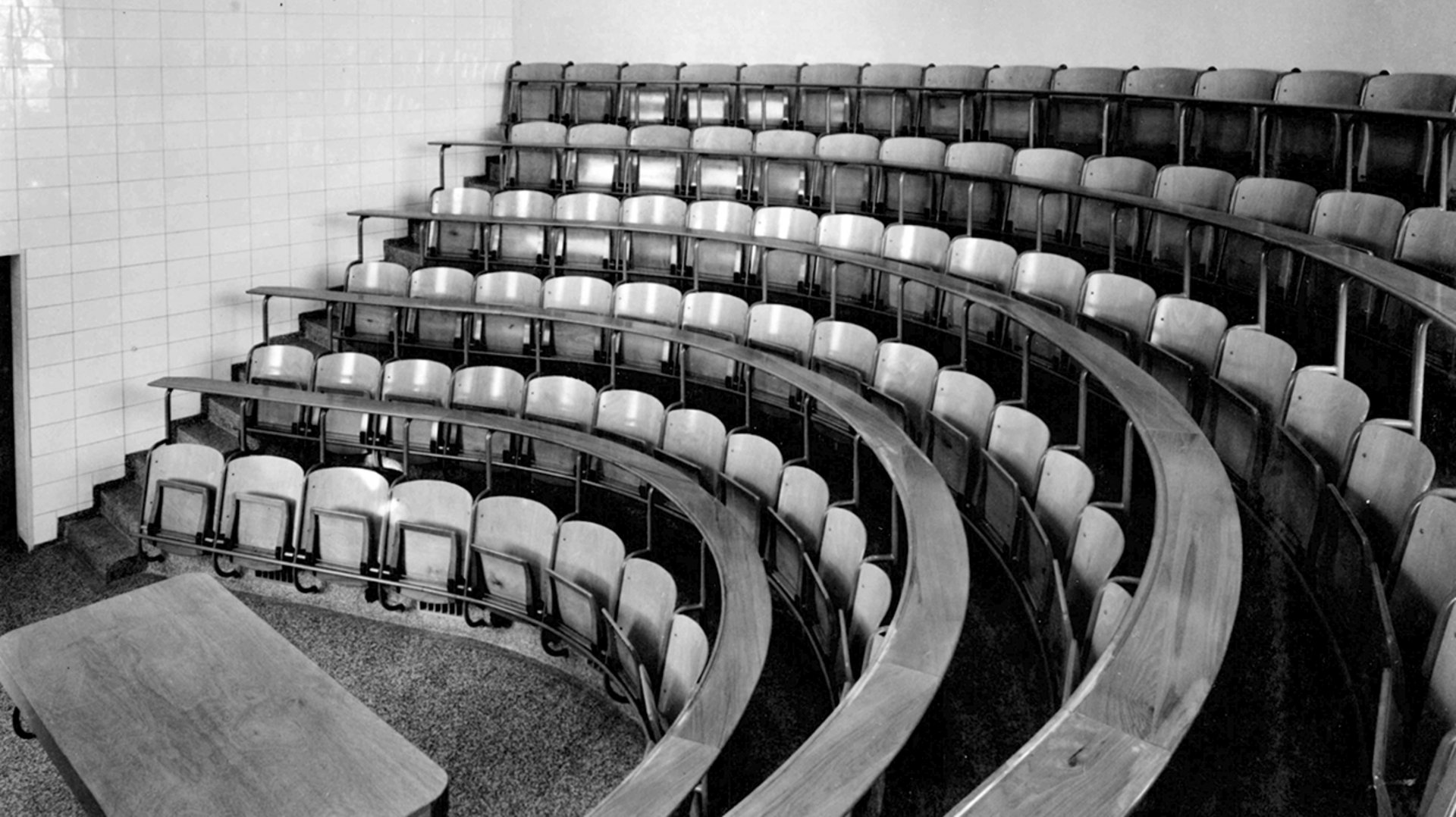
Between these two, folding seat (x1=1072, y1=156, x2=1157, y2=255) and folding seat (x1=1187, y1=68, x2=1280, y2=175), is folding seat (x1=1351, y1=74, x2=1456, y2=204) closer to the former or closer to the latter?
folding seat (x1=1187, y1=68, x2=1280, y2=175)

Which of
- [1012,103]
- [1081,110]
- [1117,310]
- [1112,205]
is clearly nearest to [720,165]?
[1012,103]

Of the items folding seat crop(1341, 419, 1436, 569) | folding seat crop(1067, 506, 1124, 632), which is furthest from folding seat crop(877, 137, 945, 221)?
folding seat crop(1341, 419, 1436, 569)

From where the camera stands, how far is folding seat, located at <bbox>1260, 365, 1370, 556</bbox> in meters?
2.03

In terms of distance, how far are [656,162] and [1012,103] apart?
1430 millimetres

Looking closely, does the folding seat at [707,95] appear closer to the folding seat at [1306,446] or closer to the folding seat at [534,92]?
the folding seat at [534,92]

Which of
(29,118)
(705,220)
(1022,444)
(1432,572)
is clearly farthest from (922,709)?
(29,118)

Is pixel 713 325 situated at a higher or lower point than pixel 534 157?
lower

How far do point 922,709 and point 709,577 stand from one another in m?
1.75

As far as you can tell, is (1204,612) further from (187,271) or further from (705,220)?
(187,271)

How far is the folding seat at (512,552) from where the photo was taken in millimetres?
3160

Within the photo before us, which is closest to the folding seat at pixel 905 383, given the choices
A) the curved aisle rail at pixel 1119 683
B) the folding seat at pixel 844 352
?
the folding seat at pixel 844 352

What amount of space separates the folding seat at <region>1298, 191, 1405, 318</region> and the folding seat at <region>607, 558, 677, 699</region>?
1.66 m

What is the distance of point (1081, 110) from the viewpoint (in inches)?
171

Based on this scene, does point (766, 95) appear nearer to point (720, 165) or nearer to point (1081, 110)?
point (720, 165)
